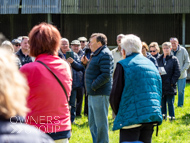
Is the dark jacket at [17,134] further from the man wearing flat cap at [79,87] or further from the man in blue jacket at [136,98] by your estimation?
the man wearing flat cap at [79,87]

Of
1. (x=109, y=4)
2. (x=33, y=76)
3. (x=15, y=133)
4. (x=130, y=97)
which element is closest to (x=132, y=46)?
(x=130, y=97)

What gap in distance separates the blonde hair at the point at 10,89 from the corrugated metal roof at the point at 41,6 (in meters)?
15.1

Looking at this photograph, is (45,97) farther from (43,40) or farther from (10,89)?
(10,89)

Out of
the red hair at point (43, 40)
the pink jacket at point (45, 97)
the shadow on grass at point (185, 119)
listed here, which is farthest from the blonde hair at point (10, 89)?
the shadow on grass at point (185, 119)

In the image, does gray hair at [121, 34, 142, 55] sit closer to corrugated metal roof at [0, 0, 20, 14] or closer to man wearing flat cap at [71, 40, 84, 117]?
man wearing flat cap at [71, 40, 84, 117]

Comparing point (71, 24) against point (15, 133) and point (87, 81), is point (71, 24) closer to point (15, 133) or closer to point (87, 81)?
point (87, 81)

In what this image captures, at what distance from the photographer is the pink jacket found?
12.1ft

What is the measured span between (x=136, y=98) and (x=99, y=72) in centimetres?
201

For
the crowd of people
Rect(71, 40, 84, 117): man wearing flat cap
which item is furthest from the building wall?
the crowd of people

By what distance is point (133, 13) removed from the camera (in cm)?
1711

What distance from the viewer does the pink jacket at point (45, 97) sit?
3.68 m

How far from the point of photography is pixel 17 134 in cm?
185

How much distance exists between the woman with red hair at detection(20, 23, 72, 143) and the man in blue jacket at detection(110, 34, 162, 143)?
0.91 metres

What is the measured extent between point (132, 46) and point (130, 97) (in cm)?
75
